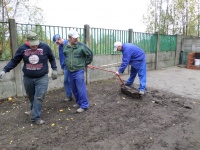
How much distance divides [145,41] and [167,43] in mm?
2557

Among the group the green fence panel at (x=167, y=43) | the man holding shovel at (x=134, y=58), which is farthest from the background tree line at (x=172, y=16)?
the man holding shovel at (x=134, y=58)

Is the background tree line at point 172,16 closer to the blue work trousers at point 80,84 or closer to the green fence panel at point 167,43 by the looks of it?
the green fence panel at point 167,43

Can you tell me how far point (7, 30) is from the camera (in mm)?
5016

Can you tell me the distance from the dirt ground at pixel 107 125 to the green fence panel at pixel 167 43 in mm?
6196

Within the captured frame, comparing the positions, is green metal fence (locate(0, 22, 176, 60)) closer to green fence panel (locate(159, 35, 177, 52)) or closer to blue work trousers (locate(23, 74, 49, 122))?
green fence panel (locate(159, 35, 177, 52))

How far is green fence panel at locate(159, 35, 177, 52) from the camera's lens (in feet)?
36.1

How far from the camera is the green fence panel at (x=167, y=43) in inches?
434

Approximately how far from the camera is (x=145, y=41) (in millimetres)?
9695

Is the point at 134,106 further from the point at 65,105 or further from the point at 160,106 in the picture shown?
the point at 65,105

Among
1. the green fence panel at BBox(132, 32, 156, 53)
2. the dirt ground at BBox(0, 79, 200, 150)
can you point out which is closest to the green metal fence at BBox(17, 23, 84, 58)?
the dirt ground at BBox(0, 79, 200, 150)

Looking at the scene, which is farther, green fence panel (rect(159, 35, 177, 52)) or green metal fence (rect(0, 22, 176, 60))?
green fence panel (rect(159, 35, 177, 52))

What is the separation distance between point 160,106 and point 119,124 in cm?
155

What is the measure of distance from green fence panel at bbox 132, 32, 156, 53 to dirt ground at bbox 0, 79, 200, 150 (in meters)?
4.31

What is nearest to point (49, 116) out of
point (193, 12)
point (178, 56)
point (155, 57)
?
point (155, 57)
